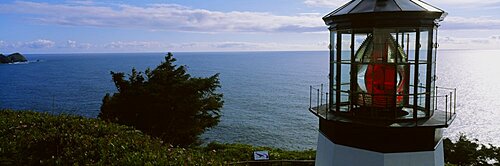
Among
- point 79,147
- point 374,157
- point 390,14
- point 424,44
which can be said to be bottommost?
point 79,147

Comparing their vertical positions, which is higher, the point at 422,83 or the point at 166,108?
the point at 422,83

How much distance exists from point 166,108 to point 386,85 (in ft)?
43.8

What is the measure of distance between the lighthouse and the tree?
12.4m

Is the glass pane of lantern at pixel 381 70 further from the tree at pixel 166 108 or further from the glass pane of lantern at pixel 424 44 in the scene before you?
the tree at pixel 166 108

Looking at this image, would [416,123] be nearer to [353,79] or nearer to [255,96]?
[353,79]

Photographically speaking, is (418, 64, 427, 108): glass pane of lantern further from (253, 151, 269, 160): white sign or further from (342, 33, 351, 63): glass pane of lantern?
(253, 151, 269, 160): white sign

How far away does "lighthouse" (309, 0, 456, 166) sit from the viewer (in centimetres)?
414

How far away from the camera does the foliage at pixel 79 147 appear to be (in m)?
5.16

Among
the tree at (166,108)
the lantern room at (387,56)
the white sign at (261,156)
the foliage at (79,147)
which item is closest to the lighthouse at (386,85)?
the lantern room at (387,56)

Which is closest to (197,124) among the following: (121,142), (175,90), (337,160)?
(175,90)

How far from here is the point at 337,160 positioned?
4484 millimetres

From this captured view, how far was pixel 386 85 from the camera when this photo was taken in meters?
4.23

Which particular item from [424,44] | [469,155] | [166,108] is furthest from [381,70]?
[469,155]

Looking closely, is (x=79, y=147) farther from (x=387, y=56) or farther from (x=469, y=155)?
(x=469, y=155)
